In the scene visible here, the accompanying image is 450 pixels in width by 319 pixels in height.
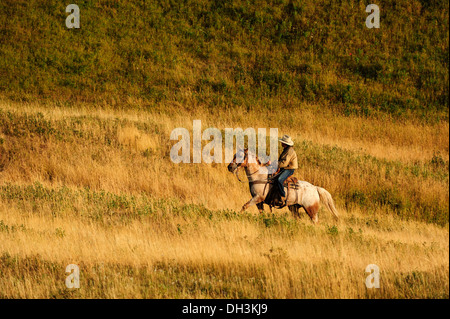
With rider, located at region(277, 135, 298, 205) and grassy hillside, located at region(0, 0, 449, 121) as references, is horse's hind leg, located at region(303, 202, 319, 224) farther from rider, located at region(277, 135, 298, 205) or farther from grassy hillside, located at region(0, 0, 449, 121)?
grassy hillside, located at region(0, 0, 449, 121)

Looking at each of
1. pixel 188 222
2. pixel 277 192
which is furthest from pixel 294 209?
pixel 188 222

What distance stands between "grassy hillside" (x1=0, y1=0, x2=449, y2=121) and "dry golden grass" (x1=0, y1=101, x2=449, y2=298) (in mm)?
5880

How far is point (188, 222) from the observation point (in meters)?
11.8

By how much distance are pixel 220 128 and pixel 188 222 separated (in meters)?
11.0

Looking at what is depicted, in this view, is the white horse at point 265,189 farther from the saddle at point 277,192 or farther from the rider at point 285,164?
the rider at point 285,164

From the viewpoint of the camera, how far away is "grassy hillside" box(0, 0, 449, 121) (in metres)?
28.5

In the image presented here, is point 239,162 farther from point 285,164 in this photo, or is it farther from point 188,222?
point 188,222

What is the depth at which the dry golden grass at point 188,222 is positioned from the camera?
8539mm

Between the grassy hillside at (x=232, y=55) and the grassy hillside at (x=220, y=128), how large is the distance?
0.42 ft

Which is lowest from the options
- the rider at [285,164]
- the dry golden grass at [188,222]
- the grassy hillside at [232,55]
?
the dry golden grass at [188,222]

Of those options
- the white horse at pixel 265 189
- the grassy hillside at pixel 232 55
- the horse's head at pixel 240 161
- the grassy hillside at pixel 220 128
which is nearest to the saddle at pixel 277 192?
the white horse at pixel 265 189

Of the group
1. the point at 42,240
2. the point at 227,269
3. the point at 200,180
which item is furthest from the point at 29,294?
the point at 200,180

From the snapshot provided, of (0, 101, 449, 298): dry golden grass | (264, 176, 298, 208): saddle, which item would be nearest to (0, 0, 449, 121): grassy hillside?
(0, 101, 449, 298): dry golden grass

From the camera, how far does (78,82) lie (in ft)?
98.4
